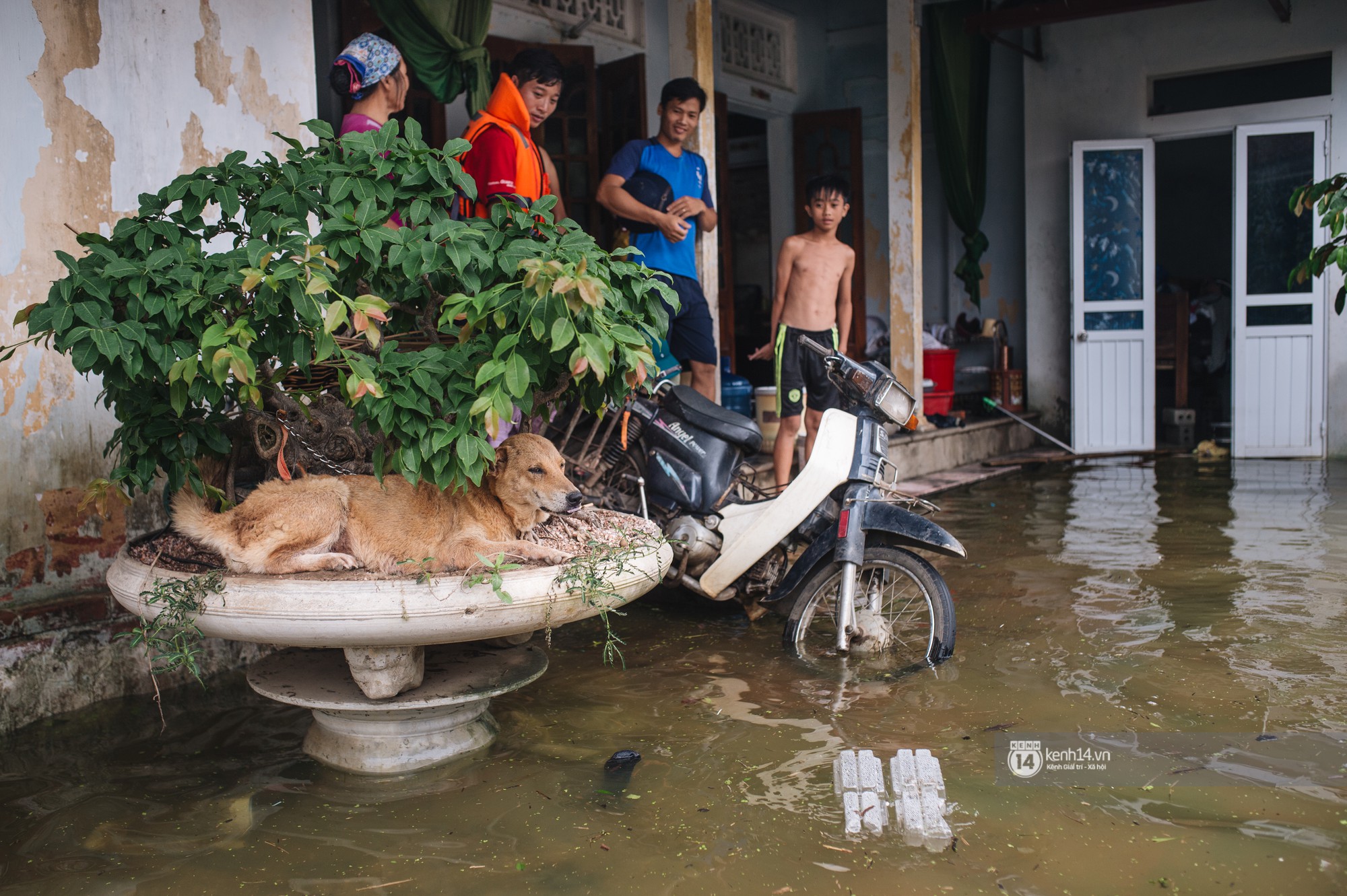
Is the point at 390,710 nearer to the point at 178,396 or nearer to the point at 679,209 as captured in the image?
the point at 178,396

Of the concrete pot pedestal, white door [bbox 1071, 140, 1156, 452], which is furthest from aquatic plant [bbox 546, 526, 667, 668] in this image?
white door [bbox 1071, 140, 1156, 452]

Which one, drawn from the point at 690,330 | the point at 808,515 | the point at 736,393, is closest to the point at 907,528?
the point at 808,515

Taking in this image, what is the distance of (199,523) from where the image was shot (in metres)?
2.60

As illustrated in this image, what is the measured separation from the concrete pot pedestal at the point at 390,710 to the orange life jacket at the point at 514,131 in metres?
1.85

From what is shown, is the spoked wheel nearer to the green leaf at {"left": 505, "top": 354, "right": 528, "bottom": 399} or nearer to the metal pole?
the green leaf at {"left": 505, "top": 354, "right": 528, "bottom": 399}

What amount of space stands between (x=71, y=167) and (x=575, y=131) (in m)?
4.01

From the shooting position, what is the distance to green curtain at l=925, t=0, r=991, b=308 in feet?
30.5

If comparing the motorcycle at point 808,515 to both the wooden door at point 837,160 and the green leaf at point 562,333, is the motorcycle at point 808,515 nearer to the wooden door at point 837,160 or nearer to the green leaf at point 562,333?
the green leaf at point 562,333

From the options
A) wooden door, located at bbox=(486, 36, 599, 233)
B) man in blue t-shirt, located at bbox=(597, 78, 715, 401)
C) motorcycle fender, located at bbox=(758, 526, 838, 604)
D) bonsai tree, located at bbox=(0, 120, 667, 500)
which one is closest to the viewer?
bonsai tree, located at bbox=(0, 120, 667, 500)

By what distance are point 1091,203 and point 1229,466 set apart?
8.61ft

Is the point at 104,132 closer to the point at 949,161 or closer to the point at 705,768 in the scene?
the point at 705,768

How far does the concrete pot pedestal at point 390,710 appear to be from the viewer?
104 inches

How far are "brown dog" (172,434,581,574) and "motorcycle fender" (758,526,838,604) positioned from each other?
3.86 feet

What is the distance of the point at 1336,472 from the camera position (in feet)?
25.3
